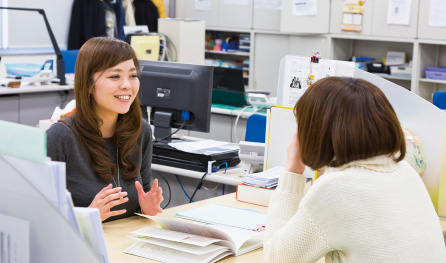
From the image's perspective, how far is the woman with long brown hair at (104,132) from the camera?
213 cm

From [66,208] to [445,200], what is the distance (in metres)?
1.76

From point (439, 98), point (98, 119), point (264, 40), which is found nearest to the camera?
point (98, 119)

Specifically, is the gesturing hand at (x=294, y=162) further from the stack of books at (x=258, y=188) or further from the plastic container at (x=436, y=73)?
the plastic container at (x=436, y=73)

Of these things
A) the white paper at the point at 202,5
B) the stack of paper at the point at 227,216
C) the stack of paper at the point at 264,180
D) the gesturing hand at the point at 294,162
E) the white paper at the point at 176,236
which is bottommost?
the stack of paper at the point at 227,216

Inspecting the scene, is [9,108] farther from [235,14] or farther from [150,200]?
[235,14]

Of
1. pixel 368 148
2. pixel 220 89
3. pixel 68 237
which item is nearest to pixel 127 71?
pixel 368 148

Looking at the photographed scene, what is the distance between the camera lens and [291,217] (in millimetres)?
1656

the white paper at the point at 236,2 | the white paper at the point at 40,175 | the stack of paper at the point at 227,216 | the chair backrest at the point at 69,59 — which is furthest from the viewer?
the white paper at the point at 236,2

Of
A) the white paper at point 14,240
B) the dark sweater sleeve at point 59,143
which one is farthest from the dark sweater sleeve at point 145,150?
the white paper at point 14,240

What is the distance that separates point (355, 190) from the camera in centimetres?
145

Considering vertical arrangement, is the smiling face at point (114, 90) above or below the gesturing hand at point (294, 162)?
above

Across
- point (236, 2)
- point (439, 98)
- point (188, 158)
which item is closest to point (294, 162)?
point (188, 158)

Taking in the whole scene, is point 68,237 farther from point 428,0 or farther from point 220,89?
point 428,0

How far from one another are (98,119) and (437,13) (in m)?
4.21
